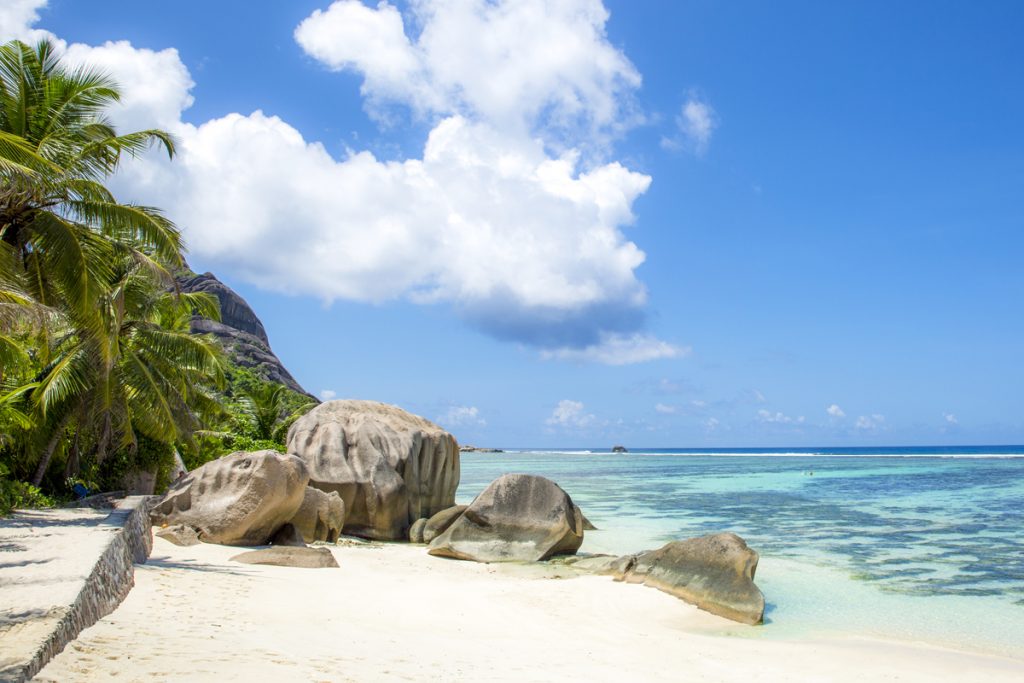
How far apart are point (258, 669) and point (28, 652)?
1358mm

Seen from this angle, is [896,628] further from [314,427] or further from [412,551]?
[314,427]

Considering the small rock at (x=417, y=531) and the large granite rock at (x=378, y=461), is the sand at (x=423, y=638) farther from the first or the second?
the large granite rock at (x=378, y=461)

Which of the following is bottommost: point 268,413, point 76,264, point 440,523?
point 440,523

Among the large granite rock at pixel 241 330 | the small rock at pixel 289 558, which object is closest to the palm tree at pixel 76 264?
the small rock at pixel 289 558

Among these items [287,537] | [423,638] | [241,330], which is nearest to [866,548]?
[287,537]

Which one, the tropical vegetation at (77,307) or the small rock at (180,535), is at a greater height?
the tropical vegetation at (77,307)

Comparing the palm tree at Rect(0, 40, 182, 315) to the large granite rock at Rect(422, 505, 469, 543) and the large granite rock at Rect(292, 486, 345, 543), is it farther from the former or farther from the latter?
the large granite rock at Rect(422, 505, 469, 543)

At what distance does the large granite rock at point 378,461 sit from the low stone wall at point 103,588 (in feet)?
18.4

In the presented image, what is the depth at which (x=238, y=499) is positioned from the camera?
11.9 meters

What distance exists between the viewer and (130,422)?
16.2 meters

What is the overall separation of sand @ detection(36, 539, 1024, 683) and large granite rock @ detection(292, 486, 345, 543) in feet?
8.80

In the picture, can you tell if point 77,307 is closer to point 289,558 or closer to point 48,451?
point 289,558

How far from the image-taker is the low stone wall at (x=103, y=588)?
169 inches

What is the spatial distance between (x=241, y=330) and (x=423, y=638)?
7883cm
